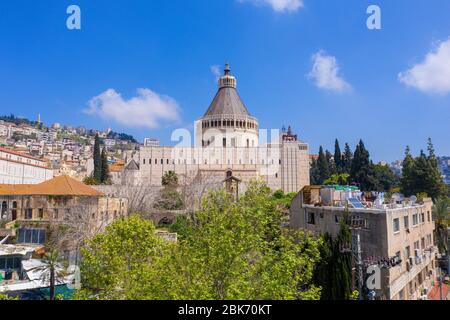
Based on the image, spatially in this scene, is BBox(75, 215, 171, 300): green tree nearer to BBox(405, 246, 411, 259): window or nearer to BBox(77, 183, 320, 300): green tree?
BBox(77, 183, 320, 300): green tree

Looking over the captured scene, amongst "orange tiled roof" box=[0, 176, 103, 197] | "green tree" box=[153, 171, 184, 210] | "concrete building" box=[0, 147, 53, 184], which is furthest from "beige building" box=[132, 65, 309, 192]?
"orange tiled roof" box=[0, 176, 103, 197]

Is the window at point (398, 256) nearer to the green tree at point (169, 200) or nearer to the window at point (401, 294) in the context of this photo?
the window at point (401, 294)

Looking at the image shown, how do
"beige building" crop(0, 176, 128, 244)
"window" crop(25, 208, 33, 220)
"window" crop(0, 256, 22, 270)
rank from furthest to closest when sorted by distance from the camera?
"window" crop(25, 208, 33, 220) < "beige building" crop(0, 176, 128, 244) < "window" crop(0, 256, 22, 270)

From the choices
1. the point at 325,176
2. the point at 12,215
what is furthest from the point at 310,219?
the point at 325,176

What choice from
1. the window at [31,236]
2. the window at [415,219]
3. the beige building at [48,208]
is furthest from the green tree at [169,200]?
the window at [415,219]

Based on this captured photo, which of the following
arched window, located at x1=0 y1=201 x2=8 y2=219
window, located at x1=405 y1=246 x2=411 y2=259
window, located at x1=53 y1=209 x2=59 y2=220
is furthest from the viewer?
arched window, located at x1=0 y1=201 x2=8 y2=219

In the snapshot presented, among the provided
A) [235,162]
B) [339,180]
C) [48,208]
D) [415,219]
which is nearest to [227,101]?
[235,162]

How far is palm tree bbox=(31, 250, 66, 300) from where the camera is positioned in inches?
720

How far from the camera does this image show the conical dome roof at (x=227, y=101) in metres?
76.7

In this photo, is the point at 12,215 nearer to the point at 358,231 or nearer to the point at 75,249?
the point at 75,249

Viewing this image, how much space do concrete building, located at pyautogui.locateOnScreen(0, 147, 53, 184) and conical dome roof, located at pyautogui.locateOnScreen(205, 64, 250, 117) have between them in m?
36.8

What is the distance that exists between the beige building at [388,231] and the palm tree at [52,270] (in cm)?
1610
